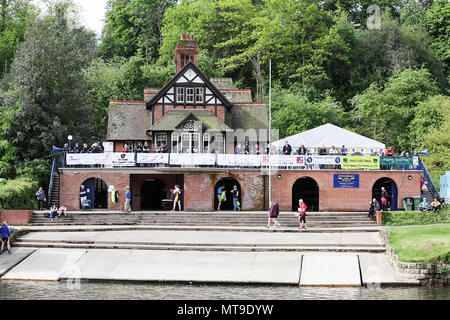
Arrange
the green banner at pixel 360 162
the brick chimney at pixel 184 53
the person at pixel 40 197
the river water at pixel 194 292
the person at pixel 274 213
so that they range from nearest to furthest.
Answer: the river water at pixel 194 292, the person at pixel 274 213, the person at pixel 40 197, the green banner at pixel 360 162, the brick chimney at pixel 184 53

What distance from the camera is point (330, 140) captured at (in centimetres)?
4269

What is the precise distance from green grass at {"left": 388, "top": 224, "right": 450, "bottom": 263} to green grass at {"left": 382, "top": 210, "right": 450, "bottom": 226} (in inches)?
124

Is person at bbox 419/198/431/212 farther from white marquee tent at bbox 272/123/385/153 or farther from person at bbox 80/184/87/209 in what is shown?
person at bbox 80/184/87/209

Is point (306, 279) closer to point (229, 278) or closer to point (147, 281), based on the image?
point (229, 278)

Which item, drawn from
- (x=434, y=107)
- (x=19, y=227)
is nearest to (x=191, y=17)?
(x=434, y=107)

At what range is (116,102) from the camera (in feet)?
154

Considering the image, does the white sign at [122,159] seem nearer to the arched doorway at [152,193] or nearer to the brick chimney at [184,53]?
the arched doorway at [152,193]

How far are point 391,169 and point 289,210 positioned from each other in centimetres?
629

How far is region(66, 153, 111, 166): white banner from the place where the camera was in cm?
4038

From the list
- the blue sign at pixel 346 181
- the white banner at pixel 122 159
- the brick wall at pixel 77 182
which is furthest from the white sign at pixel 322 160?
the brick wall at pixel 77 182

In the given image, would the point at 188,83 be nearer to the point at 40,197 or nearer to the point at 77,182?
the point at 77,182

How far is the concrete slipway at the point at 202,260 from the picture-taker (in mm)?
27359

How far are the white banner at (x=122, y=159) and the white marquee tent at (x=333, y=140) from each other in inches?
345
